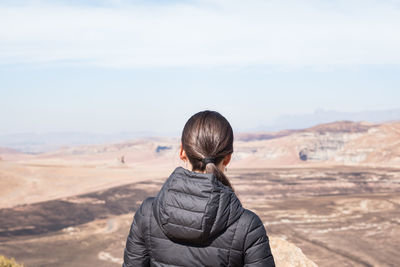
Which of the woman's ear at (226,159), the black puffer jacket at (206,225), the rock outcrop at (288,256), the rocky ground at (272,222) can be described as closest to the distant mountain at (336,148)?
the rocky ground at (272,222)

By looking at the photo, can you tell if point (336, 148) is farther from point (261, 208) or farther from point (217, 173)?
point (217, 173)

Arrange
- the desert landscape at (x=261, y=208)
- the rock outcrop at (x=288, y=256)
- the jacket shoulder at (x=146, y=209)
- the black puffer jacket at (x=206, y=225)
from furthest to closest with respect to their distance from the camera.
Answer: the desert landscape at (x=261, y=208)
the rock outcrop at (x=288, y=256)
the jacket shoulder at (x=146, y=209)
the black puffer jacket at (x=206, y=225)

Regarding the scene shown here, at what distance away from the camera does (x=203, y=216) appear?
2109mm

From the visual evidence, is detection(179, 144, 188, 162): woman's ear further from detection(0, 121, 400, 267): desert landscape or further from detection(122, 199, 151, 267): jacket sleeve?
detection(122, 199, 151, 267): jacket sleeve

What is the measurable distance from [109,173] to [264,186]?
15.2 m

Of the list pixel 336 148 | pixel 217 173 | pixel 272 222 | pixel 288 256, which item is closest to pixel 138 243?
pixel 217 173

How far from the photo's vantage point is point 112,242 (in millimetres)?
19547

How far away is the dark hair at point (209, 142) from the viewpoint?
89.4 inches

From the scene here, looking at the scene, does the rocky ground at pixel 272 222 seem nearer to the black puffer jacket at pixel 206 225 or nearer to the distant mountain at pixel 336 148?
the black puffer jacket at pixel 206 225

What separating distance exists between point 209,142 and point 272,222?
22053 millimetres

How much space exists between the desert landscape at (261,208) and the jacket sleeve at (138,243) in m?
0.37

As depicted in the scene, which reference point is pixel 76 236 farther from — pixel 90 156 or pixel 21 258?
pixel 90 156

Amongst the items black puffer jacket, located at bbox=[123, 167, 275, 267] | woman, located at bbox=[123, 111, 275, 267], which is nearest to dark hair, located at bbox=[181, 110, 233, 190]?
woman, located at bbox=[123, 111, 275, 267]

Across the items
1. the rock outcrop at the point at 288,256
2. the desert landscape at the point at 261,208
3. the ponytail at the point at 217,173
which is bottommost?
the desert landscape at the point at 261,208
